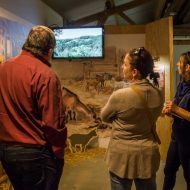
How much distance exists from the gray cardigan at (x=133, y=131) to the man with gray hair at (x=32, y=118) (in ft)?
1.23

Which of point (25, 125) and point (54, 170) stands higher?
point (25, 125)

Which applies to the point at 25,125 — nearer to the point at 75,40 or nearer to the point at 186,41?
the point at 75,40

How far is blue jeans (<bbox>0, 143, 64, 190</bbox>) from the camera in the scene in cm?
176

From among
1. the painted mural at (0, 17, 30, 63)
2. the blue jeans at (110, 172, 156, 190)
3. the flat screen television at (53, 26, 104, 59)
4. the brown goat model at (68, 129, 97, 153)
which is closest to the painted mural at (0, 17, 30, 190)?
the painted mural at (0, 17, 30, 63)

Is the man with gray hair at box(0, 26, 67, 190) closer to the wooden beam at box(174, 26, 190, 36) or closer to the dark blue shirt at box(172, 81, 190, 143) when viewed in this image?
the dark blue shirt at box(172, 81, 190, 143)

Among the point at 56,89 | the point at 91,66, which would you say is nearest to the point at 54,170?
the point at 56,89

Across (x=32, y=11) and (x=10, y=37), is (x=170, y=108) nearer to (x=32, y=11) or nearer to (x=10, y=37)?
(x=10, y=37)

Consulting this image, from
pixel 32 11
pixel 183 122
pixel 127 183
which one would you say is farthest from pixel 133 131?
pixel 32 11

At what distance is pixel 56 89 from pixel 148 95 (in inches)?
23.4

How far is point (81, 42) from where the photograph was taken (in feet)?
15.6

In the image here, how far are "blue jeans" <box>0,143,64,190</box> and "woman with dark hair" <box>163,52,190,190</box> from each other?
45.3 inches

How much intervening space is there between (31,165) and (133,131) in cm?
65

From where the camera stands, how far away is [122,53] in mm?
→ 4926

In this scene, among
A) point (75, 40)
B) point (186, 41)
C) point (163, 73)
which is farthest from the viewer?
point (186, 41)
